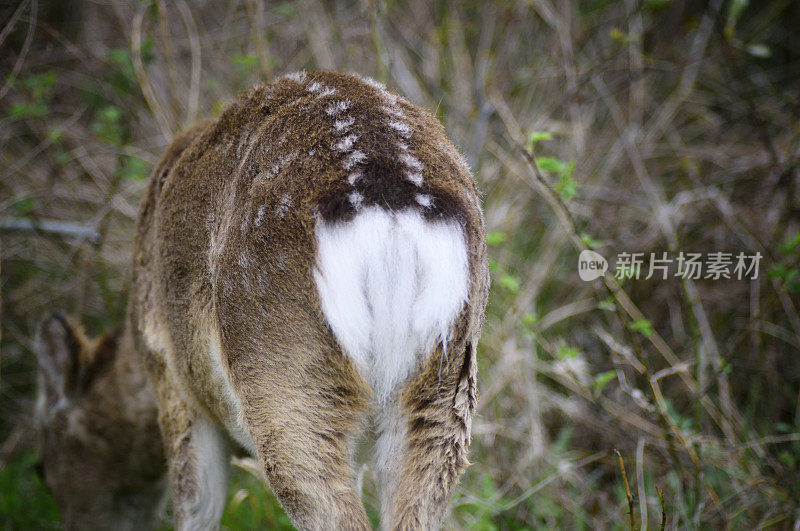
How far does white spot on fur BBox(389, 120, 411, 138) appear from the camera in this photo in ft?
6.55

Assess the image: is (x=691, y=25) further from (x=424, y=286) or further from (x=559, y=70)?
(x=424, y=286)

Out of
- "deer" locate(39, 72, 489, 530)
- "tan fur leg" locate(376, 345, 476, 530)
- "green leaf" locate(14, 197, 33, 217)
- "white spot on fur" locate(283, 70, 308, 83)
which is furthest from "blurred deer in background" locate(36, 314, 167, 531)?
"tan fur leg" locate(376, 345, 476, 530)

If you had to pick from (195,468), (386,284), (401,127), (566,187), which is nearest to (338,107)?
(401,127)

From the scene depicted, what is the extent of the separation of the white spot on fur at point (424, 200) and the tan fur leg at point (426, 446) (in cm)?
40

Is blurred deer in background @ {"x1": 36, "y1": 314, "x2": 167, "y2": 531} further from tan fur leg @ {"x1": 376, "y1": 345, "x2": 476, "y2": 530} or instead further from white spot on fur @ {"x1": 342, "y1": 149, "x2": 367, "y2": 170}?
white spot on fur @ {"x1": 342, "y1": 149, "x2": 367, "y2": 170}

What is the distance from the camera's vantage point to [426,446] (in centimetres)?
190

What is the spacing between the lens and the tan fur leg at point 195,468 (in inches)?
107

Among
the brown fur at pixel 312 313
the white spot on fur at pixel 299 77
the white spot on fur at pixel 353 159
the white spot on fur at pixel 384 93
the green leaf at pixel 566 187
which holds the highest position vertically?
the white spot on fur at pixel 299 77

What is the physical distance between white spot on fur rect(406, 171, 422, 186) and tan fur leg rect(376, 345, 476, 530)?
0.46 metres

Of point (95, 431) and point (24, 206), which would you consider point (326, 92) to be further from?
point (24, 206)

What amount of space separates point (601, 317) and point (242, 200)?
360 cm

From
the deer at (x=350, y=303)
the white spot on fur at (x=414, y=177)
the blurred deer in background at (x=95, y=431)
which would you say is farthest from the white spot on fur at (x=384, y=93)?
the blurred deer in background at (x=95, y=431)

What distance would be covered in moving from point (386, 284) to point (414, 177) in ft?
0.98

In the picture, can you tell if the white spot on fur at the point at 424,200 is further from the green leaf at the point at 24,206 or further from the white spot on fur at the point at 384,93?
the green leaf at the point at 24,206
